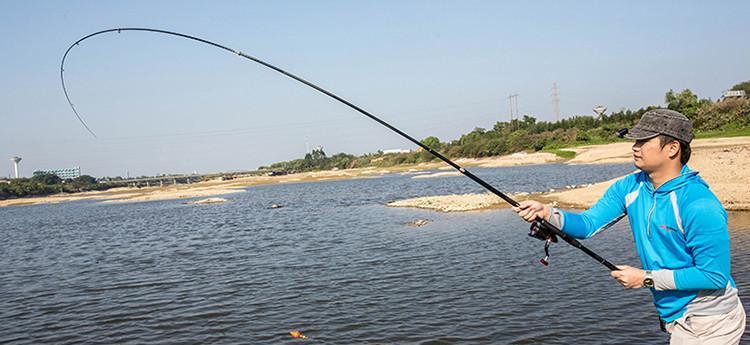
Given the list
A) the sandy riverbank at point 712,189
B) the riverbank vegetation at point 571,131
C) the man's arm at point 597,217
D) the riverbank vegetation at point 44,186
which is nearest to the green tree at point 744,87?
the riverbank vegetation at point 571,131

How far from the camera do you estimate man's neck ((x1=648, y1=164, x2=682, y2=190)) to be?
3.45 m

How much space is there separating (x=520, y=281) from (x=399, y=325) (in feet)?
11.3

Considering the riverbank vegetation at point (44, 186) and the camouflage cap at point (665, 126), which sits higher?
the riverbank vegetation at point (44, 186)

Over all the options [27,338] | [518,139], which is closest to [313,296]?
[27,338]

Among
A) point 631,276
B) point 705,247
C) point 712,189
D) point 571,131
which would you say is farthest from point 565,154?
point 705,247

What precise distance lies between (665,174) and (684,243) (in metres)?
0.42

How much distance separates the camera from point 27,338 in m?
9.99

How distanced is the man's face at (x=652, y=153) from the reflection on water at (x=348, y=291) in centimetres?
478

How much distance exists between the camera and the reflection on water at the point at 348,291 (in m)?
8.73

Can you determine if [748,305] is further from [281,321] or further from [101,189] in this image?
[101,189]

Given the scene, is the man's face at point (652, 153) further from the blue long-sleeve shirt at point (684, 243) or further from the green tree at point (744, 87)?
the green tree at point (744, 87)

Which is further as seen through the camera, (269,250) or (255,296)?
(269,250)

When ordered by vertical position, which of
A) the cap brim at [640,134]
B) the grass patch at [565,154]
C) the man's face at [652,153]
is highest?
the cap brim at [640,134]

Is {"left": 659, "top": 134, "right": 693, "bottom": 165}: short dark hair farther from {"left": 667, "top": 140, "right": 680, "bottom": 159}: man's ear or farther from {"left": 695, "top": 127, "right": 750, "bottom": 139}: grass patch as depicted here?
{"left": 695, "top": 127, "right": 750, "bottom": 139}: grass patch
